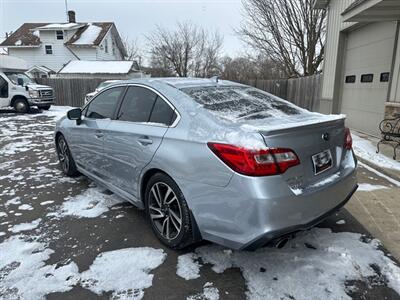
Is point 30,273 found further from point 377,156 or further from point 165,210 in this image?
point 377,156

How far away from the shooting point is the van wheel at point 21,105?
51.4 feet

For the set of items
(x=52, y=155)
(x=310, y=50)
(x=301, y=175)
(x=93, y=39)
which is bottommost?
(x=52, y=155)

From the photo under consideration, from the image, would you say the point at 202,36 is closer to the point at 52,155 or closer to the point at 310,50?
the point at 310,50

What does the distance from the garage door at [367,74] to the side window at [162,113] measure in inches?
253

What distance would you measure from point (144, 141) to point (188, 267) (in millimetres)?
1249

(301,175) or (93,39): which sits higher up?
(93,39)

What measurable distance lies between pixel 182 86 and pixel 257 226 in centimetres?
169

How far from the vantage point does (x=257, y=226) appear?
2258 mm

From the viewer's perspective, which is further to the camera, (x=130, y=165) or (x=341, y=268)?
(x=130, y=165)

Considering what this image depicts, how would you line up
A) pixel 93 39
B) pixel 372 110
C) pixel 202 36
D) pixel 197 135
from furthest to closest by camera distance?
pixel 202 36, pixel 93 39, pixel 372 110, pixel 197 135

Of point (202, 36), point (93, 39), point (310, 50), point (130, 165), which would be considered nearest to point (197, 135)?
point (130, 165)

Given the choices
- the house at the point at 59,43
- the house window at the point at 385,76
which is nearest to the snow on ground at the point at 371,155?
the house window at the point at 385,76

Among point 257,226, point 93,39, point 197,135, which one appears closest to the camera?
point 257,226

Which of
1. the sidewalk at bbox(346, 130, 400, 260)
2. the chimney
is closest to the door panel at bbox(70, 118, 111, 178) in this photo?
the sidewalk at bbox(346, 130, 400, 260)
